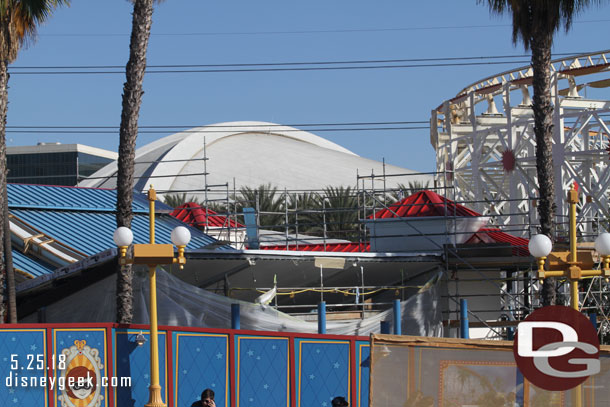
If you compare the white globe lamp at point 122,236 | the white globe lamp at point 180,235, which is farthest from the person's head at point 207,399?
the white globe lamp at point 122,236

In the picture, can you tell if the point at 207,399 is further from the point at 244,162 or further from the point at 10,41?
the point at 244,162

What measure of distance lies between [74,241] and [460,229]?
10662 mm

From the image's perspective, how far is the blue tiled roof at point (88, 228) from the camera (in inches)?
969

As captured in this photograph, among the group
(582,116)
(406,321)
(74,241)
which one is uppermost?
(582,116)

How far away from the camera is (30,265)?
2303 centimetres

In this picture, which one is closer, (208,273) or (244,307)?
(244,307)

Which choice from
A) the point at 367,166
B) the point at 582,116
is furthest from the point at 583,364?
the point at 367,166

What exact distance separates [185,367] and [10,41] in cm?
818

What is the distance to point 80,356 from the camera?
15406mm

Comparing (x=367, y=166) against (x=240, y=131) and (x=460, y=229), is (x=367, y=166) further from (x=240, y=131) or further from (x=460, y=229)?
(x=460, y=229)

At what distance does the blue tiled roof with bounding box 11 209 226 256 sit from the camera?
2461cm

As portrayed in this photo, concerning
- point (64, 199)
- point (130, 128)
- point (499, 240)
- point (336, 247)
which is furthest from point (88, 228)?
point (499, 240)

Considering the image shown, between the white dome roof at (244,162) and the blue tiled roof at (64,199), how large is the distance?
4871 cm

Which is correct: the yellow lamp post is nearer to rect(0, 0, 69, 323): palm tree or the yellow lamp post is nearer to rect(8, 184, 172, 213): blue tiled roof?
rect(0, 0, 69, 323): palm tree
